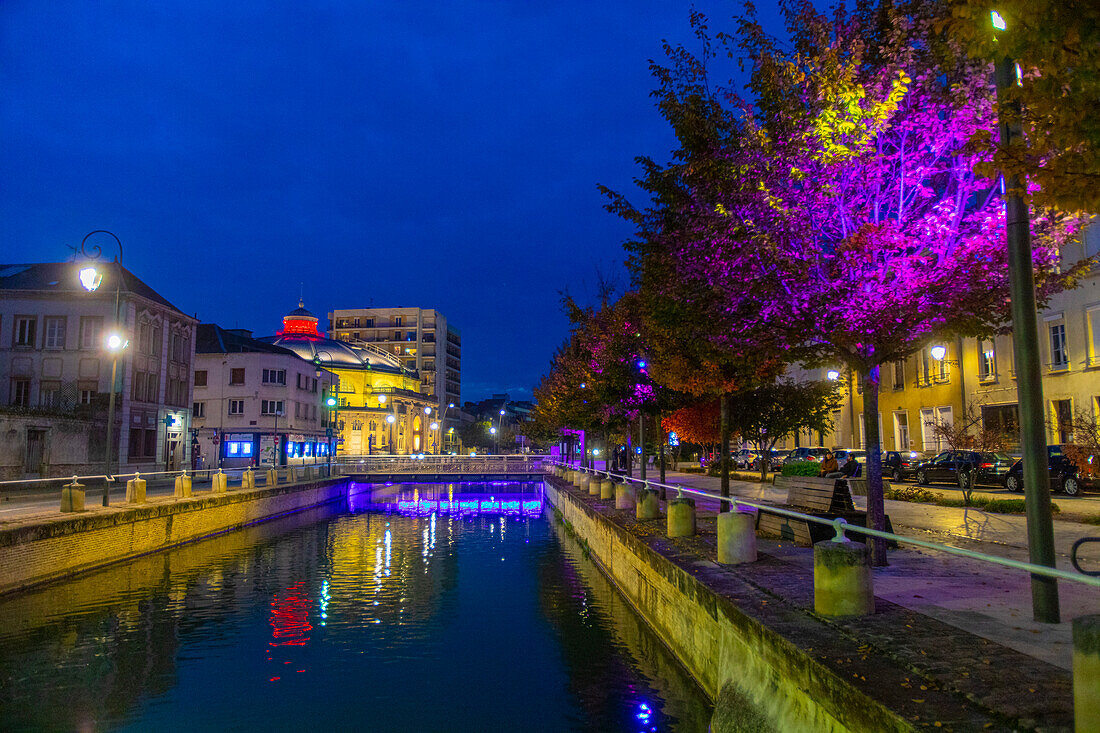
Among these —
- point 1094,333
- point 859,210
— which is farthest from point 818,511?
point 1094,333

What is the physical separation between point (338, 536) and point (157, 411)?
2401cm

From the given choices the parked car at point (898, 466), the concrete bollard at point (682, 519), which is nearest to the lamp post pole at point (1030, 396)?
the concrete bollard at point (682, 519)

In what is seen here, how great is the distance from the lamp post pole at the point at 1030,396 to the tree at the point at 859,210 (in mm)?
2480

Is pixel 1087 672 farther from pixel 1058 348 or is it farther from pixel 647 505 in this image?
pixel 1058 348

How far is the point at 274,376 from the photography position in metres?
65.8

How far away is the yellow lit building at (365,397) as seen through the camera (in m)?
96.1

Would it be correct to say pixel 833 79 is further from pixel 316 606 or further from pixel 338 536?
pixel 338 536

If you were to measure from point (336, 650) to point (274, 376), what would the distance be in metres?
58.4

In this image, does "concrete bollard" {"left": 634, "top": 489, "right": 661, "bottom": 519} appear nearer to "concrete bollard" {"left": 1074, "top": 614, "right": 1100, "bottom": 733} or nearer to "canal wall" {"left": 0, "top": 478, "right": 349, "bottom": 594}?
"concrete bollard" {"left": 1074, "top": 614, "right": 1100, "bottom": 733}

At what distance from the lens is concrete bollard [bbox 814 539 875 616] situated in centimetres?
645

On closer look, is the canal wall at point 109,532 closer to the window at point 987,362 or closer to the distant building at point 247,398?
the distant building at point 247,398

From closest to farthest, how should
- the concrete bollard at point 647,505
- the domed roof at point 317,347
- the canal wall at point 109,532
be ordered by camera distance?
the canal wall at point 109,532 < the concrete bollard at point 647,505 < the domed roof at point 317,347

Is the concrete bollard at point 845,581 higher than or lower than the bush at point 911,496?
higher

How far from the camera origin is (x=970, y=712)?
14.1 feet
